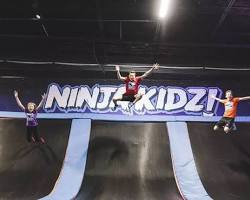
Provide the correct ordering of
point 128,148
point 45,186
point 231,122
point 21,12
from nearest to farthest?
point 45,186
point 231,122
point 128,148
point 21,12

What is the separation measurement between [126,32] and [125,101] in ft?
9.63

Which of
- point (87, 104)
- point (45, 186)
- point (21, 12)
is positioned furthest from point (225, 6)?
point (45, 186)

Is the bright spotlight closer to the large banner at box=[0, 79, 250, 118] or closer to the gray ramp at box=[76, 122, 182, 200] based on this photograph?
the large banner at box=[0, 79, 250, 118]

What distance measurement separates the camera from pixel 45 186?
780cm

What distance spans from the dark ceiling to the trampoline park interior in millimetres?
34

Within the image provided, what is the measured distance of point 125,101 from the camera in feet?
30.2

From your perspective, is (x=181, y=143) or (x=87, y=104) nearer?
(x=181, y=143)

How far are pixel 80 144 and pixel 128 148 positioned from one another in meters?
1.35

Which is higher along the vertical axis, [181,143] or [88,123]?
[88,123]

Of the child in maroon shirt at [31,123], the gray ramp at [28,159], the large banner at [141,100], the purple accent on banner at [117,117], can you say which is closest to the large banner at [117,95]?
the large banner at [141,100]

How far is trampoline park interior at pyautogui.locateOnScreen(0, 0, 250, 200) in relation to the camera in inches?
320

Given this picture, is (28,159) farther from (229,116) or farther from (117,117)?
(229,116)

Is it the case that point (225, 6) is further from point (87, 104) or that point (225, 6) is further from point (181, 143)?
point (87, 104)

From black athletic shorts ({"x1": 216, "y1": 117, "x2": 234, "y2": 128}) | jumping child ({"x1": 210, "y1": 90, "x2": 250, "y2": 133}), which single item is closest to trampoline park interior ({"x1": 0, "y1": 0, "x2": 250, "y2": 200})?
jumping child ({"x1": 210, "y1": 90, "x2": 250, "y2": 133})
